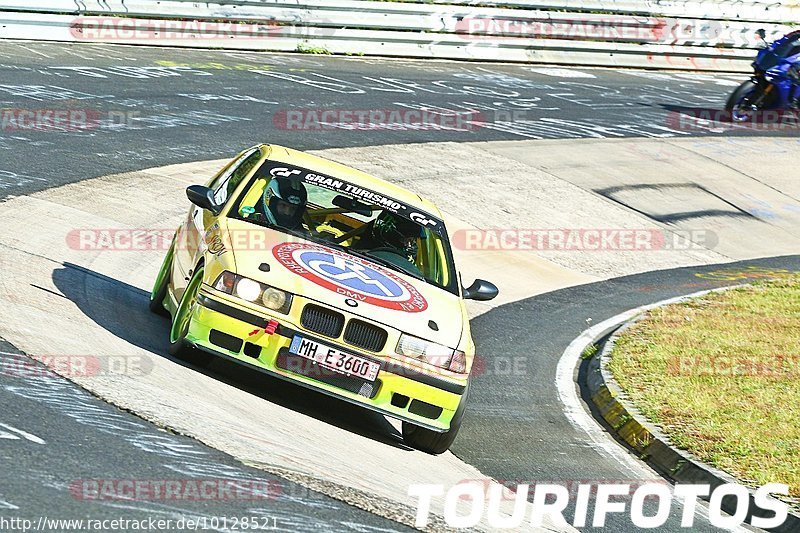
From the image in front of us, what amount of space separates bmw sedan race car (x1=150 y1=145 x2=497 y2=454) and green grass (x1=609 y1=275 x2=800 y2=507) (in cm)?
184

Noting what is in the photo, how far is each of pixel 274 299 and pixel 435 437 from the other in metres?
1.37

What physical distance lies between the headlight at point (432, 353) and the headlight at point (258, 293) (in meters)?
0.73

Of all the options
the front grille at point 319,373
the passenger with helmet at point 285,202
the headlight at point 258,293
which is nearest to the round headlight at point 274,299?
the headlight at point 258,293

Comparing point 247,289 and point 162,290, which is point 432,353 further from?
point 162,290

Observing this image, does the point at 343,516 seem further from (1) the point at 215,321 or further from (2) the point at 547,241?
(2) the point at 547,241

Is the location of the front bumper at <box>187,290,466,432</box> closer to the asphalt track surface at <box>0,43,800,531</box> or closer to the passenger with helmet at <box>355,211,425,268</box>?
the asphalt track surface at <box>0,43,800,531</box>

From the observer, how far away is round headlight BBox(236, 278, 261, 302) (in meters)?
7.51

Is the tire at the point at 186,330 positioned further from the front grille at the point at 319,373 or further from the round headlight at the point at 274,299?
the front grille at the point at 319,373

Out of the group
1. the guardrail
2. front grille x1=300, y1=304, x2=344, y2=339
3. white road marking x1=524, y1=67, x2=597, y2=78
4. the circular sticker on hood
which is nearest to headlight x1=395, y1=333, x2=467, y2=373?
the circular sticker on hood

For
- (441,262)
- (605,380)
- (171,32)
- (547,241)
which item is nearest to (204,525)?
(441,262)

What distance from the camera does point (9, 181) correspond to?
1266cm

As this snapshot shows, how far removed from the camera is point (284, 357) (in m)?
7.43

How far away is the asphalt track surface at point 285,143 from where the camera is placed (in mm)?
5879

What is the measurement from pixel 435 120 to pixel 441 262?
12.0 metres
